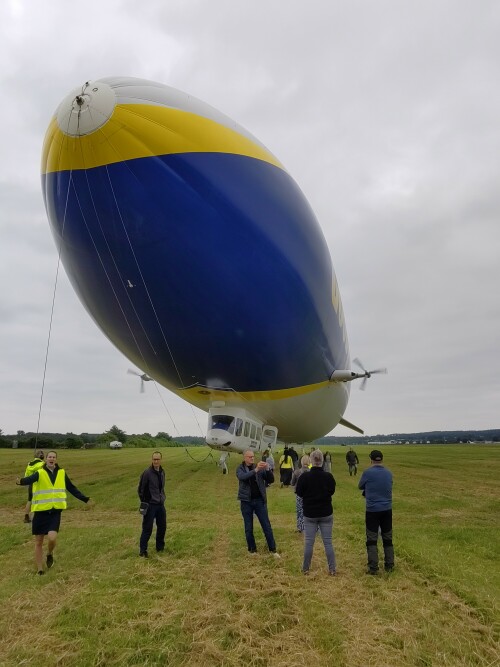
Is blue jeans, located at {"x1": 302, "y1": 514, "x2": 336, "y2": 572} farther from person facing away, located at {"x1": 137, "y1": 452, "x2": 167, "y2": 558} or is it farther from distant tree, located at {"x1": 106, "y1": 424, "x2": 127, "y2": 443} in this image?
distant tree, located at {"x1": 106, "y1": 424, "x2": 127, "y2": 443}

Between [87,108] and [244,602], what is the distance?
900 centimetres

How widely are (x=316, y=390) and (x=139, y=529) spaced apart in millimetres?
7526

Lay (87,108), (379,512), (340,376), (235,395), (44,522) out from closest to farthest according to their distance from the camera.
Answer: (379,512), (44,522), (87,108), (235,395), (340,376)

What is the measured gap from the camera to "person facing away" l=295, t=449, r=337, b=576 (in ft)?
22.2

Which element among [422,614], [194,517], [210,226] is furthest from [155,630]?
[210,226]

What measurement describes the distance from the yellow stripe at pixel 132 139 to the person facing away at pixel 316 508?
23.1 ft

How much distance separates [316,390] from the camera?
1559 centimetres

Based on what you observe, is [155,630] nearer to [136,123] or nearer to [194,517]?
[194,517]

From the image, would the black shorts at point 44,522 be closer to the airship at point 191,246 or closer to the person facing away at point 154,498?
the person facing away at point 154,498

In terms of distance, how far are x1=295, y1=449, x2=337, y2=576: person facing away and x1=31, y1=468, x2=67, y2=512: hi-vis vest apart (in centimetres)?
383

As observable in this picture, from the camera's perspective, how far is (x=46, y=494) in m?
7.38

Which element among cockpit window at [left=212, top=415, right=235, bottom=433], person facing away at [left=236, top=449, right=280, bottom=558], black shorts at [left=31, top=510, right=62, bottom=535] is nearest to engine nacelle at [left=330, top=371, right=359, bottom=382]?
cockpit window at [left=212, top=415, right=235, bottom=433]

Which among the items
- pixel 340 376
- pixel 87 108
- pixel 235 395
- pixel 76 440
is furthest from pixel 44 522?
pixel 76 440

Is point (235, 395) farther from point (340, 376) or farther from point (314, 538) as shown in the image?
point (314, 538)
